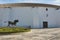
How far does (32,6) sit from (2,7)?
6.49 meters

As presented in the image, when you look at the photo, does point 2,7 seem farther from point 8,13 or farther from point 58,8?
point 58,8

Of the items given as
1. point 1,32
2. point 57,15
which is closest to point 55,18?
point 57,15

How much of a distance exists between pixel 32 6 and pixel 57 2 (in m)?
6.81

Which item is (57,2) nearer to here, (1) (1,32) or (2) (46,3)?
(2) (46,3)

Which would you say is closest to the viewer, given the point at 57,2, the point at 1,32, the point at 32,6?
the point at 1,32

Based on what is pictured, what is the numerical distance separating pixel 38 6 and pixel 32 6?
1358 millimetres

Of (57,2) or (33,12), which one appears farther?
(57,2)

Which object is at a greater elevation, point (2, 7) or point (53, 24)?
point (2, 7)

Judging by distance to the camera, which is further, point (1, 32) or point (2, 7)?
point (2, 7)

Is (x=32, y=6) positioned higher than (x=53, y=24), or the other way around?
(x=32, y=6)

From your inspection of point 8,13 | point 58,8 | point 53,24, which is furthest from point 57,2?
point 8,13

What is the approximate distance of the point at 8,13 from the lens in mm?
43938

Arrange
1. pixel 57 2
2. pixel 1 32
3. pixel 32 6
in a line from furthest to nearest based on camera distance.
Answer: pixel 57 2 < pixel 32 6 < pixel 1 32

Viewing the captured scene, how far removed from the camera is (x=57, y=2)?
4675 centimetres
